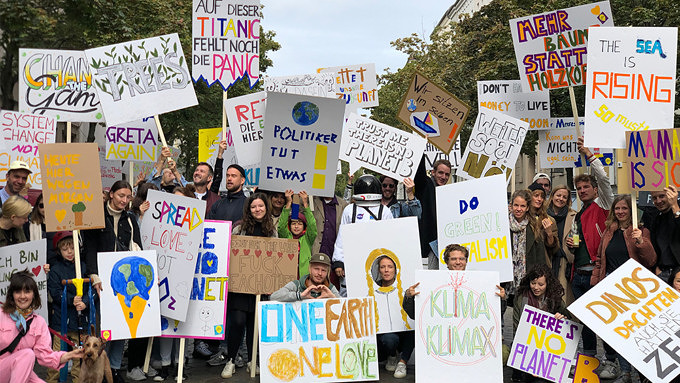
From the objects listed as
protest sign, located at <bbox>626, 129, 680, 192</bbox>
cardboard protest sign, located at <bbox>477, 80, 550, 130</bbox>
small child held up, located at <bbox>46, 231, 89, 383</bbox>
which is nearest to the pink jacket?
small child held up, located at <bbox>46, 231, 89, 383</bbox>

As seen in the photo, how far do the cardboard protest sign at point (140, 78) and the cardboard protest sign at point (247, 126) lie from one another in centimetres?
52

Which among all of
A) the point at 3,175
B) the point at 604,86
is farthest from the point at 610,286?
the point at 3,175

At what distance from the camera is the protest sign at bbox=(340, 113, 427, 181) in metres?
9.52

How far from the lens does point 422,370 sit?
7.22 metres

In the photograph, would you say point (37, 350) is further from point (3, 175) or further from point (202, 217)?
point (3, 175)

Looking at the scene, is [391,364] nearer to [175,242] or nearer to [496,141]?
[175,242]

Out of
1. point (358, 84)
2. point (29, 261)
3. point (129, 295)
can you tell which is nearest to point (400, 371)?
point (129, 295)

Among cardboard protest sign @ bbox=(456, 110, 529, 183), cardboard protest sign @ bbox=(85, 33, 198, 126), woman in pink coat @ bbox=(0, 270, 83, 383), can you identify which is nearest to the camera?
woman in pink coat @ bbox=(0, 270, 83, 383)

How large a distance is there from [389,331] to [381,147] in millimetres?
2651

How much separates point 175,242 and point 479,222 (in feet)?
10.00

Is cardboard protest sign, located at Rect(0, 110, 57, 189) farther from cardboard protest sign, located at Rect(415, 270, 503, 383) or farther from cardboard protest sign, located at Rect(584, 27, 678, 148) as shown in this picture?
cardboard protest sign, located at Rect(584, 27, 678, 148)

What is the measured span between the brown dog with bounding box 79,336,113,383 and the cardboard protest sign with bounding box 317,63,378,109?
28.0ft

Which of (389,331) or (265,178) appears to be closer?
(389,331)

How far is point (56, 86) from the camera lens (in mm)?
10391
